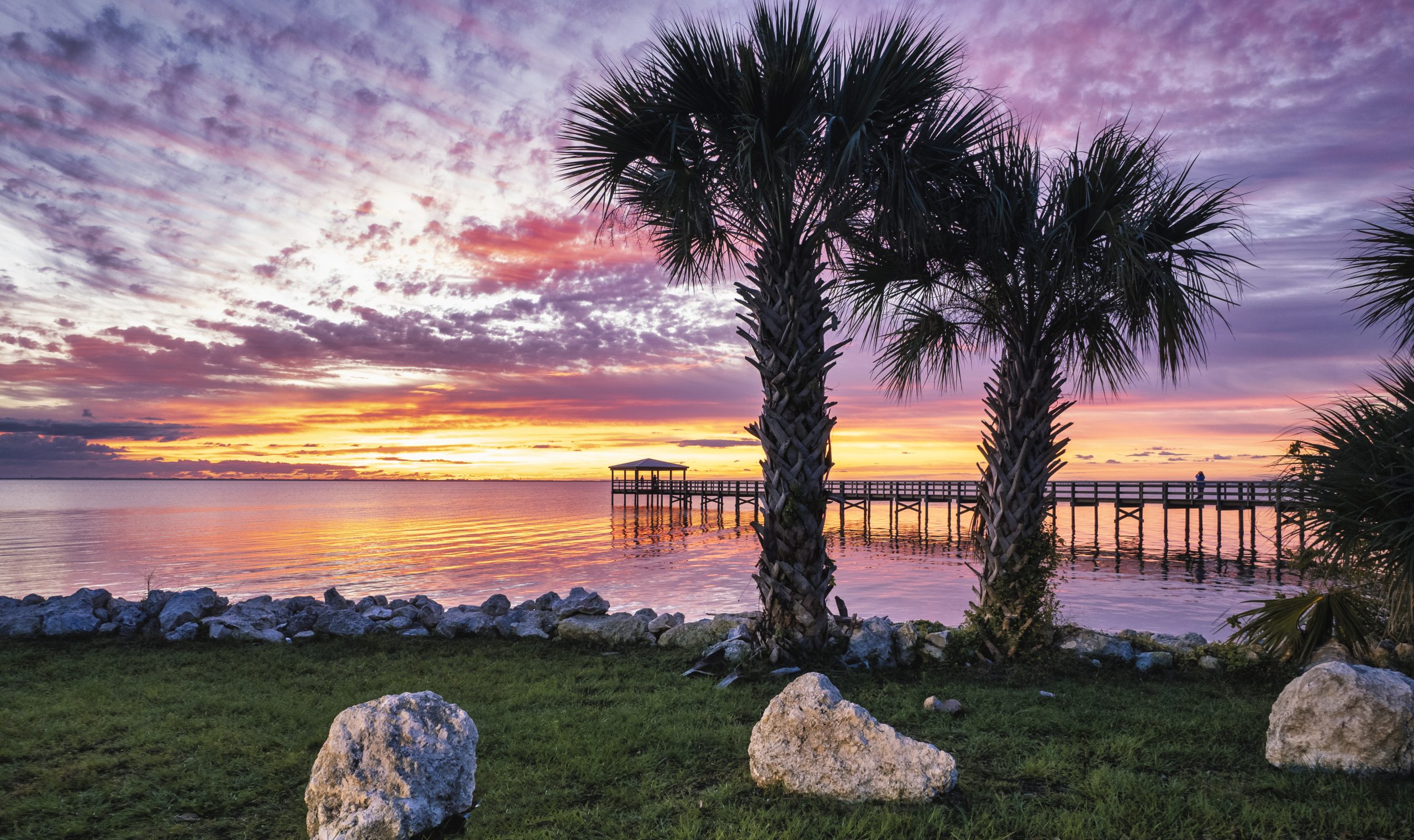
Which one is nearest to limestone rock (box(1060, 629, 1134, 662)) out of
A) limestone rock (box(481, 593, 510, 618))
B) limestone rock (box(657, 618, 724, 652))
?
limestone rock (box(657, 618, 724, 652))

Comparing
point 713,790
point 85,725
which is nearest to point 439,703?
point 713,790

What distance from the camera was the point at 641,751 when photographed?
5746 millimetres

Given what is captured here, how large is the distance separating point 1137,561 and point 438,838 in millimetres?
32134

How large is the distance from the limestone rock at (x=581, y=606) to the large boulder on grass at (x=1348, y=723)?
366 inches

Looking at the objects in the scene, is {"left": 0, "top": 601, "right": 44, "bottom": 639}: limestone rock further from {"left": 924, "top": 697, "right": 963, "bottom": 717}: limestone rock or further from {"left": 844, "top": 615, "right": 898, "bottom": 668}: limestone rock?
{"left": 924, "top": 697, "right": 963, "bottom": 717}: limestone rock

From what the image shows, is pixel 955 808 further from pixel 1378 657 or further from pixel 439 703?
pixel 1378 657

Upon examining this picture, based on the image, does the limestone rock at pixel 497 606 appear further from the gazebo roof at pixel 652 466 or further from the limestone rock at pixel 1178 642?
the gazebo roof at pixel 652 466

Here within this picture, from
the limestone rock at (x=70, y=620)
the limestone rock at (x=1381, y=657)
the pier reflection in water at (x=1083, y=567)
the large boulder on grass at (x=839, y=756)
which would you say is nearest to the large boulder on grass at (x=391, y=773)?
the large boulder on grass at (x=839, y=756)

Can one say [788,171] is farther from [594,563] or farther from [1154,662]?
[594,563]

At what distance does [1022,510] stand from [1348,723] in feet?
13.3

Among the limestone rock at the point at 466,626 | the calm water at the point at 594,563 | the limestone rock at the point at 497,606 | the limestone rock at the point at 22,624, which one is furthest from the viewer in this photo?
the calm water at the point at 594,563

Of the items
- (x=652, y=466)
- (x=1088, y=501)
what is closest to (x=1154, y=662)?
(x=1088, y=501)

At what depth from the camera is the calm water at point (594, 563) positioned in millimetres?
20828

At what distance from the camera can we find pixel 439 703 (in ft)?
15.1
